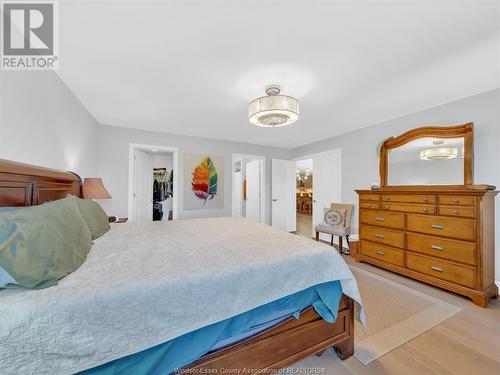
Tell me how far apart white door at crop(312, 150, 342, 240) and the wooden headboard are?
4.44 metres

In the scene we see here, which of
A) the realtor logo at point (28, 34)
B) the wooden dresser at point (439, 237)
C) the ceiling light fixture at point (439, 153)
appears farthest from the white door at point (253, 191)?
the realtor logo at point (28, 34)

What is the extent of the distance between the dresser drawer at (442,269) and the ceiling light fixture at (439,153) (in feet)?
4.41

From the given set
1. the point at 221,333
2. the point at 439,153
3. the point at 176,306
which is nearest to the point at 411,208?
the point at 439,153

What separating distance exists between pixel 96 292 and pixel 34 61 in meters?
2.11

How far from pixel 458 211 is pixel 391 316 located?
1.44 metres

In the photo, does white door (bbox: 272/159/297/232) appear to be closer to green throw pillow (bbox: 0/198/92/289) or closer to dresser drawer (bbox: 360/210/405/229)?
dresser drawer (bbox: 360/210/405/229)

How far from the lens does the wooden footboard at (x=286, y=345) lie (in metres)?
1.08

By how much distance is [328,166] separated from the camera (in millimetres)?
4562

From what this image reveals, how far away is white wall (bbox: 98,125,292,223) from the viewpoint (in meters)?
3.62

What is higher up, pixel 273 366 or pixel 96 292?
pixel 96 292

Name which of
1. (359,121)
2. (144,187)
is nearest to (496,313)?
(359,121)

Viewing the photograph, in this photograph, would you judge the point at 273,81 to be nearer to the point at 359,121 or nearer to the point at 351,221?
the point at 359,121

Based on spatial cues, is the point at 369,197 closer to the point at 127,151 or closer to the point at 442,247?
the point at 442,247

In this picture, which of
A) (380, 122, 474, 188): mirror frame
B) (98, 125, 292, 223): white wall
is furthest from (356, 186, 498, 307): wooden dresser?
(98, 125, 292, 223): white wall
